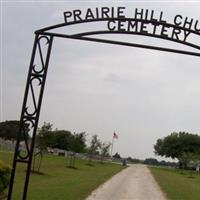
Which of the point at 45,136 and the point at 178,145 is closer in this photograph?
the point at 45,136

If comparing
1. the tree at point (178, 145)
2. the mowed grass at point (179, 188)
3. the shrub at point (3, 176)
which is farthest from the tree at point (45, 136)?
the tree at point (178, 145)

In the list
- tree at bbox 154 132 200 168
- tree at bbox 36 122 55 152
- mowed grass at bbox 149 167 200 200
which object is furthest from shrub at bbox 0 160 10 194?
tree at bbox 154 132 200 168

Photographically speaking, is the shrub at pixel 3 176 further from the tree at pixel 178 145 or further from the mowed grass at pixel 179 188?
the tree at pixel 178 145

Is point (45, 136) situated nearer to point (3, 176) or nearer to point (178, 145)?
point (3, 176)

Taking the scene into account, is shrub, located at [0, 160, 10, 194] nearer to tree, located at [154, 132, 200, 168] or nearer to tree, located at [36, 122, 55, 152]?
tree, located at [36, 122, 55, 152]

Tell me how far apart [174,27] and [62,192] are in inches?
474

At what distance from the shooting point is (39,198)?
1808cm

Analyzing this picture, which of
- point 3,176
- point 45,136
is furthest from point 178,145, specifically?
point 3,176

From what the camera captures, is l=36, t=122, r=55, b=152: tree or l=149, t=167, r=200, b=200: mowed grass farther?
l=36, t=122, r=55, b=152: tree

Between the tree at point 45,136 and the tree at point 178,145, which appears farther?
the tree at point 178,145

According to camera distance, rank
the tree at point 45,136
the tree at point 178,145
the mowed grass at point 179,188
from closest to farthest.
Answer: the mowed grass at point 179,188, the tree at point 45,136, the tree at point 178,145

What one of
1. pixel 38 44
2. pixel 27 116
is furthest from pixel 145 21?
pixel 27 116

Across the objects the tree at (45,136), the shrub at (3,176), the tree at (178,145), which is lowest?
the shrub at (3,176)

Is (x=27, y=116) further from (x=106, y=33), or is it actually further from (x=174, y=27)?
(x=174, y=27)
